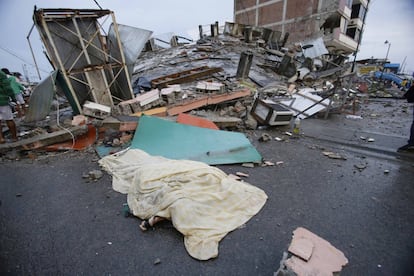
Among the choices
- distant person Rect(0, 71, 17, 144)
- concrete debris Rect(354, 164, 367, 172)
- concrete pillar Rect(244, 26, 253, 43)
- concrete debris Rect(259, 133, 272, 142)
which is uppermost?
concrete pillar Rect(244, 26, 253, 43)

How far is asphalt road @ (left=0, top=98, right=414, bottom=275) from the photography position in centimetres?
174

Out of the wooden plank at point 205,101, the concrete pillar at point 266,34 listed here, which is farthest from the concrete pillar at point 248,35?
the wooden plank at point 205,101

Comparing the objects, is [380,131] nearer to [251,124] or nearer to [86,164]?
[251,124]

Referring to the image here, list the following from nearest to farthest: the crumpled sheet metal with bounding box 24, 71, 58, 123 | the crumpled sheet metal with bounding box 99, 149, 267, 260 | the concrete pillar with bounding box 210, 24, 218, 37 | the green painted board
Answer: the crumpled sheet metal with bounding box 99, 149, 267, 260
the green painted board
the crumpled sheet metal with bounding box 24, 71, 58, 123
the concrete pillar with bounding box 210, 24, 218, 37

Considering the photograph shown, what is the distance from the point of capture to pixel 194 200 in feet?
7.06

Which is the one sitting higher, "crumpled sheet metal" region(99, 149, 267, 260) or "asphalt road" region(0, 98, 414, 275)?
"crumpled sheet metal" region(99, 149, 267, 260)

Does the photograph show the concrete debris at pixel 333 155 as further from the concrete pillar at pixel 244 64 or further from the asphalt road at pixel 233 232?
the concrete pillar at pixel 244 64

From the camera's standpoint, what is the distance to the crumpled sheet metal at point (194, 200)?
76.1 inches

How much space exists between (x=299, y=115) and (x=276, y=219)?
16.9 ft

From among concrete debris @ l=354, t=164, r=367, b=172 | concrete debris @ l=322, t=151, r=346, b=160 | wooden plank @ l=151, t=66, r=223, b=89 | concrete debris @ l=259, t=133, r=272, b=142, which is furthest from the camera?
wooden plank @ l=151, t=66, r=223, b=89

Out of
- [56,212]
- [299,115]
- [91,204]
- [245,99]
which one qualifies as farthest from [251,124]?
[56,212]

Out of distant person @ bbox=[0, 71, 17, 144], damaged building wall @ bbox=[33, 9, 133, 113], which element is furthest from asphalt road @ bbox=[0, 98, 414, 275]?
damaged building wall @ bbox=[33, 9, 133, 113]

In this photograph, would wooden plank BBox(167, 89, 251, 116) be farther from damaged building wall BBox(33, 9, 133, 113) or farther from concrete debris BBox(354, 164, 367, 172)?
concrete debris BBox(354, 164, 367, 172)

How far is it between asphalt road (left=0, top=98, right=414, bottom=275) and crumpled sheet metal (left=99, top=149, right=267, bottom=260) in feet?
0.38
